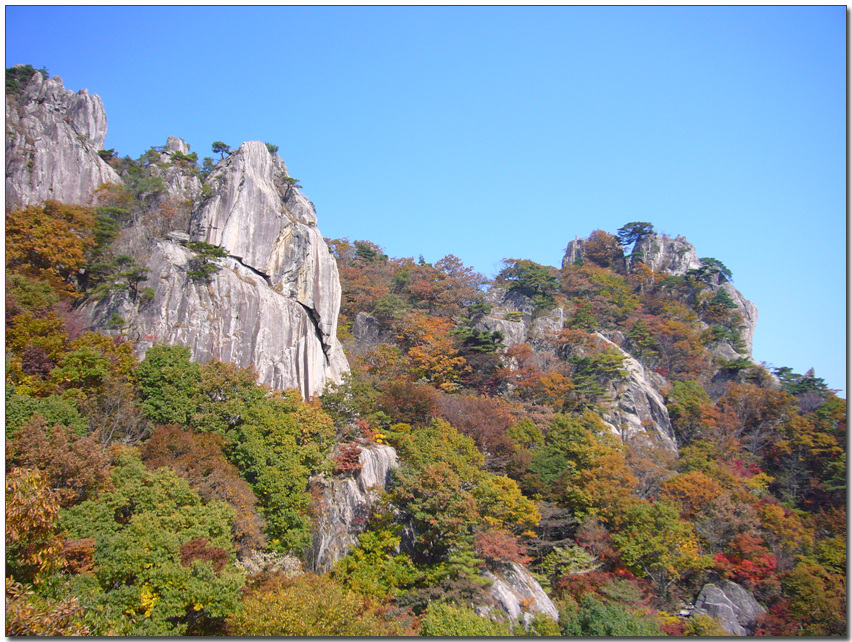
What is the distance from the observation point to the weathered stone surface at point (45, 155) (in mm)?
25859

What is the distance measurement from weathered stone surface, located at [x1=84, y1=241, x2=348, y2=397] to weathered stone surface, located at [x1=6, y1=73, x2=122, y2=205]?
7.90 metres

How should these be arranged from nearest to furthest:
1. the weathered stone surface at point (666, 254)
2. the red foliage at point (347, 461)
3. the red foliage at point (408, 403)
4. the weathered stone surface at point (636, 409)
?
the red foliage at point (347, 461), the red foliage at point (408, 403), the weathered stone surface at point (636, 409), the weathered stone surface at point (666, 254)

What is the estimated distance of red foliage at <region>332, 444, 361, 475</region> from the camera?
1983 cm

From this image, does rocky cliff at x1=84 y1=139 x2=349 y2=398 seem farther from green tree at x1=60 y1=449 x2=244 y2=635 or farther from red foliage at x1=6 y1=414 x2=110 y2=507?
green tree at x1=60 y1=449 x2=244 y2=635

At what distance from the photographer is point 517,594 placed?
1777 cm

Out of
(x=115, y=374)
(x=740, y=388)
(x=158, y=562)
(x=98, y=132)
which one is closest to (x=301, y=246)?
(x=115, y=374)

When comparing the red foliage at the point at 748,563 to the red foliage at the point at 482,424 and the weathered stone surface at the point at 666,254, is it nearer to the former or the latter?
the red foliage at the point at 482,424

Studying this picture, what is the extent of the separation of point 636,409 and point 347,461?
956 inches

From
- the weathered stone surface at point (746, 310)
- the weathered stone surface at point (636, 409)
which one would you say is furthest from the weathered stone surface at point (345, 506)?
the weathered stone surface at point (746, 310)

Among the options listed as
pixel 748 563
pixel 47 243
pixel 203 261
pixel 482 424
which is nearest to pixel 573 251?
pixel 482 424

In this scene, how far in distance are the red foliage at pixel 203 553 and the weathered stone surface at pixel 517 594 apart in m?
7.60

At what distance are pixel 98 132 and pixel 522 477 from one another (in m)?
34.5

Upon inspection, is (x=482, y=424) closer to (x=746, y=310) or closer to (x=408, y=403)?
(x=408, y=403)

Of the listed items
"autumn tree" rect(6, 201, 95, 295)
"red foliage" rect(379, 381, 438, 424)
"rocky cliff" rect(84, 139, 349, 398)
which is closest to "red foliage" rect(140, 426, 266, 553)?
"rocky cliff" rect(84, 139, 349, 398)
